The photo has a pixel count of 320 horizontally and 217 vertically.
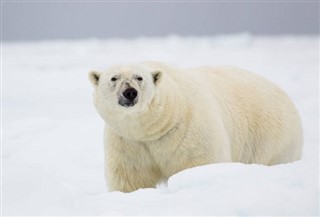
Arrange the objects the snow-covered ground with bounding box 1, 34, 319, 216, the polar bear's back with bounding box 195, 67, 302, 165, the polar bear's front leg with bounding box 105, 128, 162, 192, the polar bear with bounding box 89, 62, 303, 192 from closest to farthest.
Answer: the snow-covered ground with bounding box 1, 34, 319, 216
the polar bear with bounding box 89, 62, 303, 192
the polar bear's front leg with bounding box 105, 128, 162, 192
the polar bear's back with bounding box 195, 67, 302, 165

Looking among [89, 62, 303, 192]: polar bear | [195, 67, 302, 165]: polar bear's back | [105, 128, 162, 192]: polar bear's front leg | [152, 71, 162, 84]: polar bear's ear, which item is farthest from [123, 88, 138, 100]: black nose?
[195, 67, 302, 165]: polar bear's back

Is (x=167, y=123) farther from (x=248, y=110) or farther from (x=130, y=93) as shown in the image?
(x=248, y=110)

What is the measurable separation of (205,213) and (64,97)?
25.8 ft

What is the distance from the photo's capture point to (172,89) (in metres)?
3.66

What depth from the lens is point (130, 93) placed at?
327 cm

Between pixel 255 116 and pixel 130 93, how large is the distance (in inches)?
52.7

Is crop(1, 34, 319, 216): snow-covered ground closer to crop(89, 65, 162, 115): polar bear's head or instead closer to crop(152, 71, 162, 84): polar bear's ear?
crop(89, 65, 162, 115): polar bear's head

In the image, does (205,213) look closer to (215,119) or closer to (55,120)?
(215,119)

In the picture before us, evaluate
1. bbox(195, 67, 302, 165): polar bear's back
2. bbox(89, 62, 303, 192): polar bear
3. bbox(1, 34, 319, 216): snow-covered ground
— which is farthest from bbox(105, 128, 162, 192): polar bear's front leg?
bbox(195, 67, 302, 165): polar bear's back

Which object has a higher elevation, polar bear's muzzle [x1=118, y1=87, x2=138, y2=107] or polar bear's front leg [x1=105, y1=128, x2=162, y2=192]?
polar bear's muzzle [x1=118, y1=87, x2=138, y2=107]

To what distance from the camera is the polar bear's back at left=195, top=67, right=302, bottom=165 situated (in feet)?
13.6

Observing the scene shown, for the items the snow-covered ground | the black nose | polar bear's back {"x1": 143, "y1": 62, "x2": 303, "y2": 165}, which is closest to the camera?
the snow-covered ground

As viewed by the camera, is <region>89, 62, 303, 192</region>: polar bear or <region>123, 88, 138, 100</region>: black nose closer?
<region>123, 88, 138, 100</region>: black nose

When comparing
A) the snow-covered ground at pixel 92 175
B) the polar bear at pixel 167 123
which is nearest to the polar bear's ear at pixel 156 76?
the polar bear at pixel 167 123
